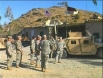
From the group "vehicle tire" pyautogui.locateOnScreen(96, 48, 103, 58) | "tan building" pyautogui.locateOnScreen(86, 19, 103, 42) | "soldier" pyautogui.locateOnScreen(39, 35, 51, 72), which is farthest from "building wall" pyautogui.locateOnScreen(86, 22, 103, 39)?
"soldier" pyautogui.locateOnScreen(39, 35, 51, 72)

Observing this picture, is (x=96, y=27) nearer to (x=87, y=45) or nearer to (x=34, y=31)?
(x=87, y=45)

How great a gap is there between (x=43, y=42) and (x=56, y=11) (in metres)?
64.2

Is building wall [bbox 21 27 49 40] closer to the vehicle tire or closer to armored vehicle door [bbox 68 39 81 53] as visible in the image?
armored vehicle door [bbox 68 39 81 53]

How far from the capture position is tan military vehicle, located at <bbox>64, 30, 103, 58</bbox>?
19.0 m

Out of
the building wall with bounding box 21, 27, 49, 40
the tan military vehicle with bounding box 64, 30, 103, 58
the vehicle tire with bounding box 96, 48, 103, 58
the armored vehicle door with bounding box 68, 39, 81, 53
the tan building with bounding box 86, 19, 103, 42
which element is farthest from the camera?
the building wall with bounding box 21, 27, 49, 40

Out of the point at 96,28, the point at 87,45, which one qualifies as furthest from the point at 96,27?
the point at 87,45

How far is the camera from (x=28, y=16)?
238ft

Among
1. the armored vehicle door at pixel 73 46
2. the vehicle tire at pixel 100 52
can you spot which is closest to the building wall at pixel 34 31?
the armored vehicle door at pixel 73 46

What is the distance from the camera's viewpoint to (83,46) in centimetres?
1912

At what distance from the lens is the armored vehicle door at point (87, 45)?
62.4 feet

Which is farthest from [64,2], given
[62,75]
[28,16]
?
[28,16]

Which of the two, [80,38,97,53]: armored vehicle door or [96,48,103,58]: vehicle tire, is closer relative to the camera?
[80,38,97,53]: armored vehicle door

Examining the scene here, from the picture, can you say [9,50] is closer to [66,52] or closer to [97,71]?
[97,71]

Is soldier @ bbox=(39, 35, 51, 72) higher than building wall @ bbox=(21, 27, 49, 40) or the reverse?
the reverse
